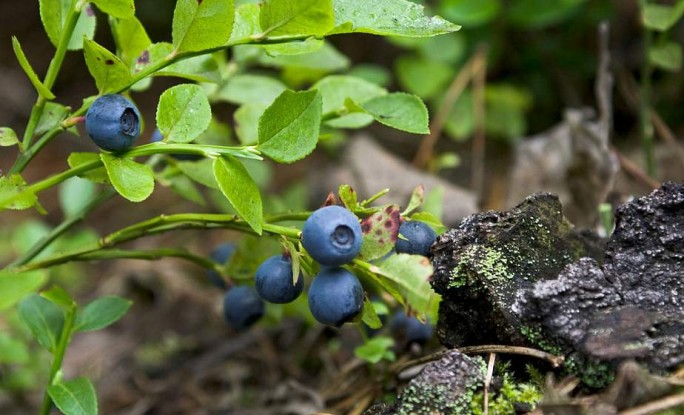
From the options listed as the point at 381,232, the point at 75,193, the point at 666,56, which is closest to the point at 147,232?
the point at 381,232

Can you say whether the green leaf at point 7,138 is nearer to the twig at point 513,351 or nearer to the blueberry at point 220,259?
the blueberry at point 220,259

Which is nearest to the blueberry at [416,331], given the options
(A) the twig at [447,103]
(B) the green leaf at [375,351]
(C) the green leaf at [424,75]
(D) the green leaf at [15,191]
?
(B) the green leaf at [375,351]

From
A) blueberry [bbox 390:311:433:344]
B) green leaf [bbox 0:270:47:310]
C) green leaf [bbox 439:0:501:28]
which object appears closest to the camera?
green leaf [bbox 0:270:47:310]

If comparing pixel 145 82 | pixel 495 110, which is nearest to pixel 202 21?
pixel 145 82

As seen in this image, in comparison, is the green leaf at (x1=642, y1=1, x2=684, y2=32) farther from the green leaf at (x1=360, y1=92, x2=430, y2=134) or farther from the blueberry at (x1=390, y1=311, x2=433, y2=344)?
the blueberry at (x1=390, y1=311, x2=433, y2=344)

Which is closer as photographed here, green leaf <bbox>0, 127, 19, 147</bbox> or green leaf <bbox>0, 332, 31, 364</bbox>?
green leaf <bbox>0, 127, 19, 147</bbox>

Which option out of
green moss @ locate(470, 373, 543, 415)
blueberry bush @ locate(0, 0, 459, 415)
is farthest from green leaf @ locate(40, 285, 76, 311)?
green moss @ locate(470, 373, 543, 415)

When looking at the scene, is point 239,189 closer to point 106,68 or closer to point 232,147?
point 232,147
